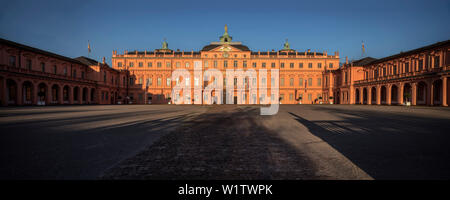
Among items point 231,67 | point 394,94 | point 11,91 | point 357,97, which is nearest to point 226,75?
point 231,67

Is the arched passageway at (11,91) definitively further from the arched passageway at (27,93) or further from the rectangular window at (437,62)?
the rectangular window at (437,62)

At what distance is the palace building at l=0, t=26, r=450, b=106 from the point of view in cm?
3194

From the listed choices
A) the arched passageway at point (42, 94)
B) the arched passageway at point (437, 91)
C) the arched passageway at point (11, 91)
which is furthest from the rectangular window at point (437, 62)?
the arched passageway at point (11, 91)

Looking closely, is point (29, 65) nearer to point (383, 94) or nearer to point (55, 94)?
point (55, 94)

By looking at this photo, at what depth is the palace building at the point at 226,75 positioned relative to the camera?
31938 mm

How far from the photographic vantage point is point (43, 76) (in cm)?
3319

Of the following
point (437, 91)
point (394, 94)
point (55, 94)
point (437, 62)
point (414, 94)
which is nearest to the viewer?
point (437, 62)

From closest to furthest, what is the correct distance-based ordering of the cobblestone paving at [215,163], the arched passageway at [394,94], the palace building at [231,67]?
the cobblestone paving at [215,163] < the arched passageway at [394,94] < the palace building at [231,67]

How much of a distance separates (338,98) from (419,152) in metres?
54.3

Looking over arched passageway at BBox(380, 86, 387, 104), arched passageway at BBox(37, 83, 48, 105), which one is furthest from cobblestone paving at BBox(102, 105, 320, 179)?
arched passageway at BBox(380, 86, 387, 104)

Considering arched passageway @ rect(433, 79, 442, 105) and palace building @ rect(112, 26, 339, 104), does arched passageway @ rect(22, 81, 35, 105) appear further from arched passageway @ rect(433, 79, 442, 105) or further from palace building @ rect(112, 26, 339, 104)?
arched passageway @ rect(433, 79, 442, 105)

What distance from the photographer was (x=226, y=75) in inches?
2272
